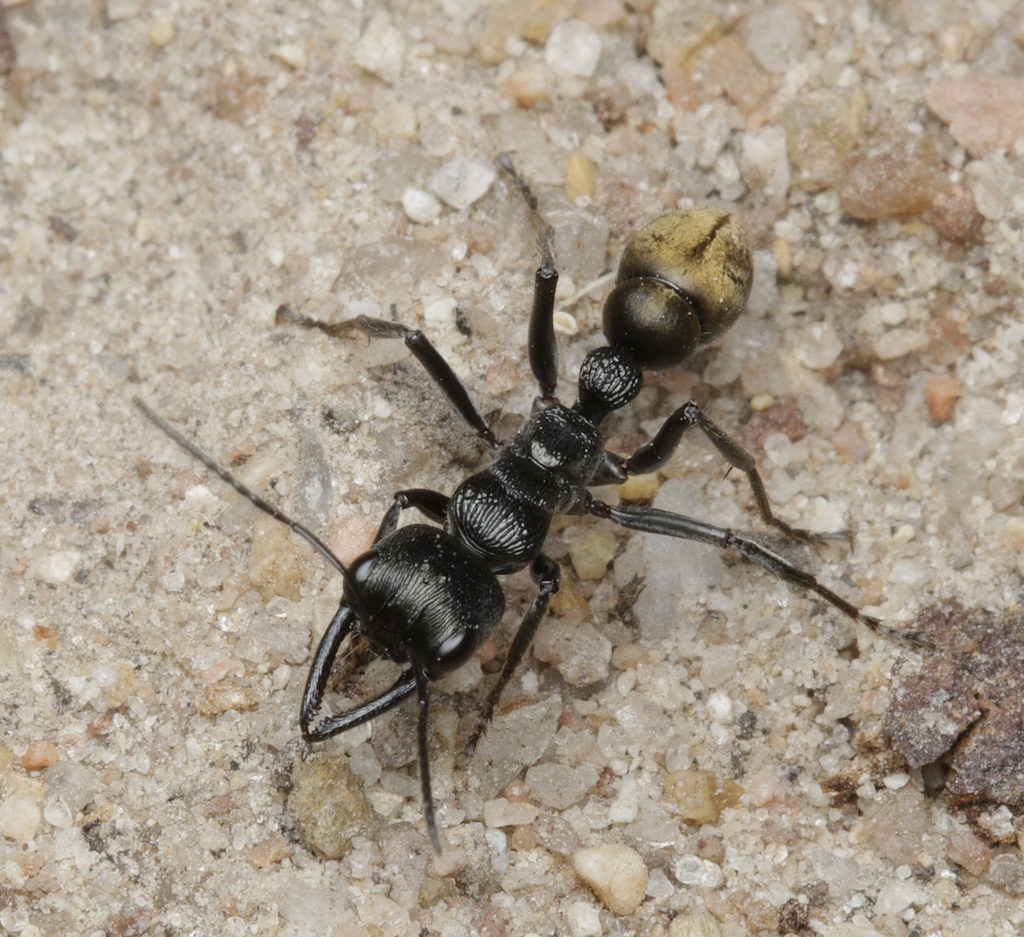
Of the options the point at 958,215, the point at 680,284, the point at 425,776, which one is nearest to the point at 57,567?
the point at 425,776

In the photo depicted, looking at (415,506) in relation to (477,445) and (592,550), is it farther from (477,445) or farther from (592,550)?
(592,550)

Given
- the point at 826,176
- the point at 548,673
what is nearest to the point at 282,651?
the point at 548,673

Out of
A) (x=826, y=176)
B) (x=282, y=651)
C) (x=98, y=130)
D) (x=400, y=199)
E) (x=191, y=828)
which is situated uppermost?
(x=826, y=176)

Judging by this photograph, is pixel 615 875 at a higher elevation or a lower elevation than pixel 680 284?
lower

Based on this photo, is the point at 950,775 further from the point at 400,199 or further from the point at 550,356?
the point at 400,199

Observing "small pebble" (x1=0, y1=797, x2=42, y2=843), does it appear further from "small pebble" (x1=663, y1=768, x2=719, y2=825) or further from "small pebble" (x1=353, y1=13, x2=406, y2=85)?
"small pebble" (x1=353, y1=13, x2=406, y2=85)

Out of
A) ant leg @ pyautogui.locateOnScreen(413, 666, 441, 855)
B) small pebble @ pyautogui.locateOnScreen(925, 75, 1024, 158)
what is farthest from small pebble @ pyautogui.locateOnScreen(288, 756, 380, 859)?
small pebble @ pyautogui.locateOnScreen(925, 75, 1024, 158)
